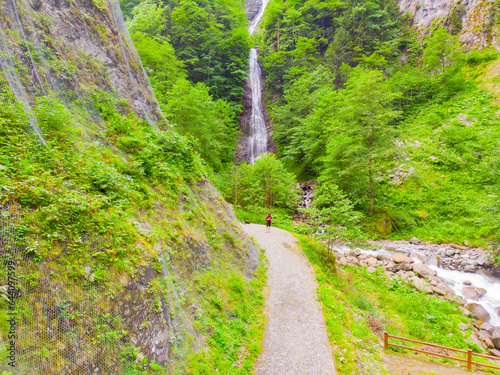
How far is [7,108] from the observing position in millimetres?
4637

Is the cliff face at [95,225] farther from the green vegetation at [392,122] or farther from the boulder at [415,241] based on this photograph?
the green vegetation at [392,122]

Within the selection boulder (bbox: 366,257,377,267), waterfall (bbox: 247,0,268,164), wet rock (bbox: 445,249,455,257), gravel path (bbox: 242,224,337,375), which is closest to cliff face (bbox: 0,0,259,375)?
gravel path (bbox: 242,224,337,375)

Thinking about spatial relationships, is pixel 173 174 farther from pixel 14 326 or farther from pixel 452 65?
pixel 452 65

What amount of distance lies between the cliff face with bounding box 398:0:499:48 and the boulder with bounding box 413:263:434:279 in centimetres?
2583

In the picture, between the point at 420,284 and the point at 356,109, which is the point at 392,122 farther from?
the point at 420,284

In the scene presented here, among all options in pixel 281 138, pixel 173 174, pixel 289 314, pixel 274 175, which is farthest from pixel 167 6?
pixel 289 314

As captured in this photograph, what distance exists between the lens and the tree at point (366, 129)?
627 inches

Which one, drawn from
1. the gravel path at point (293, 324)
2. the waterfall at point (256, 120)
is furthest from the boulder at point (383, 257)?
the waterfall at point (256, 120)

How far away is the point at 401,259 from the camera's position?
12.9 meters

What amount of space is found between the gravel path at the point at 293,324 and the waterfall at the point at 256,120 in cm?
1898

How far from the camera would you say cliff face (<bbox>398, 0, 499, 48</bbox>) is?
76.9 ft

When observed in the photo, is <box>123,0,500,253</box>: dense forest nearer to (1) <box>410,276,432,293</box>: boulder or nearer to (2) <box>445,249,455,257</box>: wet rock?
(2) <box>445,249,455,257</box>: wet rock

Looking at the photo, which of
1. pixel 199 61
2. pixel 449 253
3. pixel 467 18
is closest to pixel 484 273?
pixel 449 253

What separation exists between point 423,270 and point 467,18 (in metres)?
30.2
